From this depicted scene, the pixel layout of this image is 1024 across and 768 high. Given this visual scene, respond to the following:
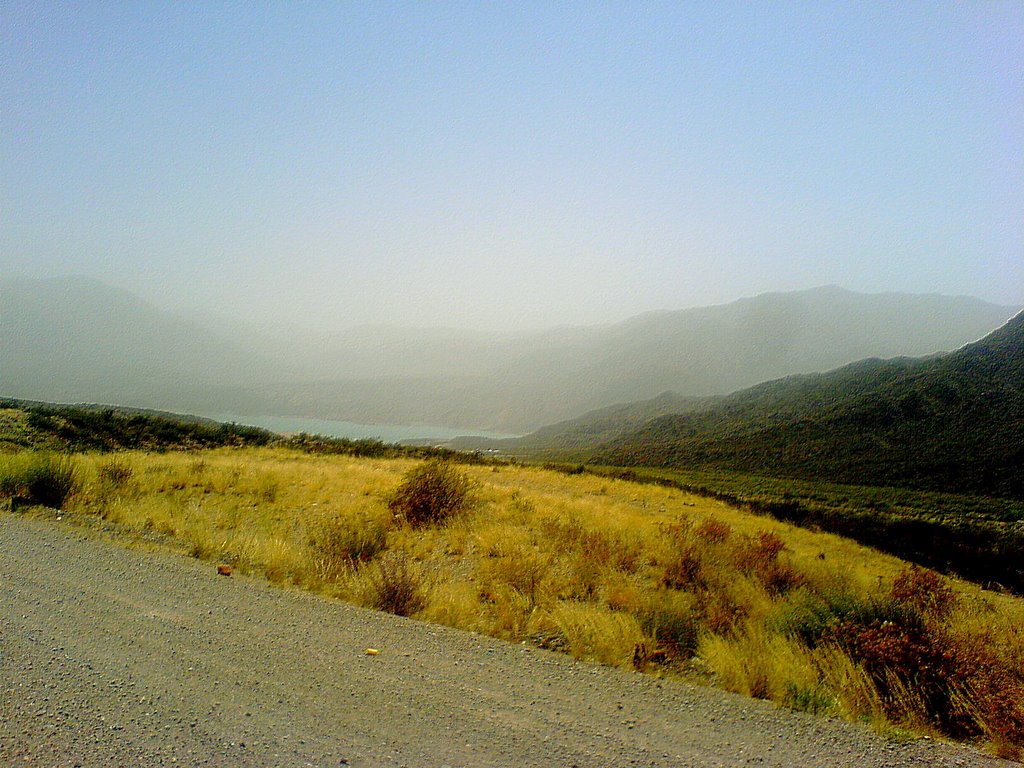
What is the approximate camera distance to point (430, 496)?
39.6ft

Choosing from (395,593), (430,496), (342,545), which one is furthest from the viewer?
(430,496)

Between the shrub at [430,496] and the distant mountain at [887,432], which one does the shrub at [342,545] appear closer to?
the shrub at [430,496]

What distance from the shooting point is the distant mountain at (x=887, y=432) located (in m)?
87.3

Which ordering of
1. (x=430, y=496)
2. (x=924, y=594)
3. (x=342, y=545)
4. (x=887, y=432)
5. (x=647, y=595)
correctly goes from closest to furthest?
1. (x=647, y=595)
2. (x=924, y=594)
3. (x=342, y=545)
4. (x=430, y=496)
5. (x=887, y=432)

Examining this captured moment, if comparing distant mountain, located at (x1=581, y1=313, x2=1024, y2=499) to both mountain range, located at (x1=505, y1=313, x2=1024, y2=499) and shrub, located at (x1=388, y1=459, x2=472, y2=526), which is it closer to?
mountain range, located at (x1=505, y1=313, x2=1024, y2=499)

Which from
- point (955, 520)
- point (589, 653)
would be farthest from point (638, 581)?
point (955, 520)

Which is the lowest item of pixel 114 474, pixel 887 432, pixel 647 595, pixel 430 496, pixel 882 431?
pixel 887 432

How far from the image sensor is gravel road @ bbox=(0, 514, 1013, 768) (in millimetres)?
2963

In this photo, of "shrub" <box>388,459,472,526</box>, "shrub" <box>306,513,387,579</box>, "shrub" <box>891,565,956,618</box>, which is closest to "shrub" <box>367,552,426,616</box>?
"shrub" <box>306,513,387,579</box>

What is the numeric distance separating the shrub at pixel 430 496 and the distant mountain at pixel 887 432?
94.9 meters

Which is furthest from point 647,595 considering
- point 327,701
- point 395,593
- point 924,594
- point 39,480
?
point 39,480

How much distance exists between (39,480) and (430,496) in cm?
713

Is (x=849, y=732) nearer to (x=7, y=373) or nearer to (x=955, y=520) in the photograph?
(x=955, y=520)

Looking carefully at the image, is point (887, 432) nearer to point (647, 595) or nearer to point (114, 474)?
point (647, 595)
